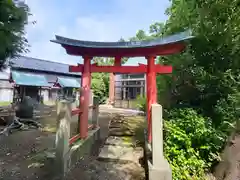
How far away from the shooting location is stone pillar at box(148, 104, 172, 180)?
3.22 metres

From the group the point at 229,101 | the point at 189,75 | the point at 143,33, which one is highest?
the point at 143,33

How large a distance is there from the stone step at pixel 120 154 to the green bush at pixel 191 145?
3.00 feet

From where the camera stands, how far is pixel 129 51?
16.7 feet

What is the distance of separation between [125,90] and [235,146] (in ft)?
51.6

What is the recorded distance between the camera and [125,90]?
768 inches

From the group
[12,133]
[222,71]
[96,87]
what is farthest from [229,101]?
[96,87]

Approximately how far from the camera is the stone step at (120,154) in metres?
4.41

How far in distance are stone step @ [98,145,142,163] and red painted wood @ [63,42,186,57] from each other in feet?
8.53

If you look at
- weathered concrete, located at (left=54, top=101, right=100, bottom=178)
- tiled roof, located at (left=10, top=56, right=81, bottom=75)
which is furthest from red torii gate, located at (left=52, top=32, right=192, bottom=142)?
tiled roof, located at (left=10, top=56, right=81, bottom=75)

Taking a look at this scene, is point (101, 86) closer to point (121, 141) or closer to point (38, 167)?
point (121, 141)

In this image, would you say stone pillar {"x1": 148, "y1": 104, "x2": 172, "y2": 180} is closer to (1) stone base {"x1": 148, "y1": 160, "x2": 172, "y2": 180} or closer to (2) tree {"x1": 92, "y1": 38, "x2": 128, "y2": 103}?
(1) stone base {"x1": 148, "y1": 160, "x2": 172, "y2": 180}

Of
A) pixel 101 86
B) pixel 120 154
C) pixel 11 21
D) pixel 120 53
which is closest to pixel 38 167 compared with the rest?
pixel 120 154

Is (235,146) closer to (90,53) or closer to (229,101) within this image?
(229,101)

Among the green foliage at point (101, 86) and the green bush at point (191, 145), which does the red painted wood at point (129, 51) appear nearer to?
the green bush at point (191, 145)
